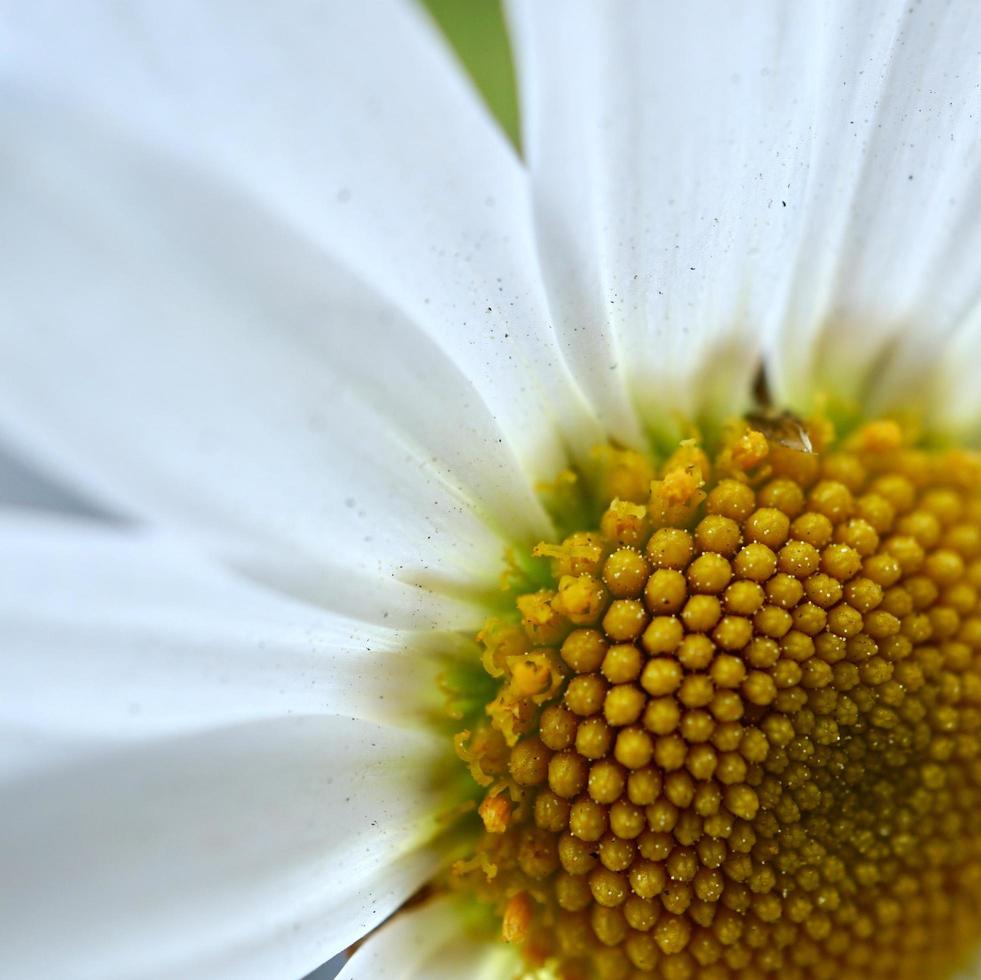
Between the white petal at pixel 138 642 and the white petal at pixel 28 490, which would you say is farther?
the white petal at pixel 28 490

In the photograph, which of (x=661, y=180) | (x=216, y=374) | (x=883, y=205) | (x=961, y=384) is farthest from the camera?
(x=961, y=384)

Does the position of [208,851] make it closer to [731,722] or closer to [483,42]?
[731,722]

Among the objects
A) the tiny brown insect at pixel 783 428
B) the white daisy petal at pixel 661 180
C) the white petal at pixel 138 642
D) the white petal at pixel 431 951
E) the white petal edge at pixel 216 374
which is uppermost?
the white daisy petal at pixel 661 180

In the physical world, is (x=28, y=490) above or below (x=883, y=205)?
below

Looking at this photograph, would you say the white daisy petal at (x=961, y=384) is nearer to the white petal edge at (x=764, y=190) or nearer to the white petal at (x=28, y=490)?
the white petal edge at (x=764, y=190)

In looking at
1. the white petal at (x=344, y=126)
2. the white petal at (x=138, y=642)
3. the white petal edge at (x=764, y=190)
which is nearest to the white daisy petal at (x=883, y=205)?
the white petal edge at (x=764, y=190)

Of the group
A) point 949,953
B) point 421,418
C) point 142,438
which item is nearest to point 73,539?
point 142,438

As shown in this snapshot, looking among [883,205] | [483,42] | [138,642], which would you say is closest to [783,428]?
[883,205]

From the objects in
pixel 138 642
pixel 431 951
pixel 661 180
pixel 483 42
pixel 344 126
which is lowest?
pixel 431 951
